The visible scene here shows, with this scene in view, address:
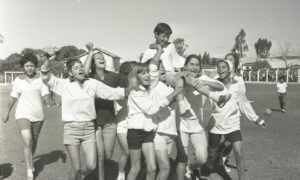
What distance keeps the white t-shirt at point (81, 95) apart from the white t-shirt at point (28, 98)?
1.30 m

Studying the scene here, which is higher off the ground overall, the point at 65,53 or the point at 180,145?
the point at 65,53

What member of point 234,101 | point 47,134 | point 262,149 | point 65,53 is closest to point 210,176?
point 234,101

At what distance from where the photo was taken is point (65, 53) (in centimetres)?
579

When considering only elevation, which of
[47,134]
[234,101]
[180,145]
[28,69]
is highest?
[28,69]

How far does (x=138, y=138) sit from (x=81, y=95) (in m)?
1.06

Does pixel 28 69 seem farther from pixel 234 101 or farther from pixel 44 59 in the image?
pixel 234 101

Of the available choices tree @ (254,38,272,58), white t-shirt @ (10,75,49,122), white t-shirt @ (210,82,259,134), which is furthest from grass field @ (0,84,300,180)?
tree @ (254,38,272,58)

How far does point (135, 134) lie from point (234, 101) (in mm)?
2103

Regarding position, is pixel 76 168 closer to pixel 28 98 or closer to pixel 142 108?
pixel 142 108

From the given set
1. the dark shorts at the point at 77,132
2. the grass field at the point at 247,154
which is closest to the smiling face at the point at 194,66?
the dark shorts at the point at 77,132

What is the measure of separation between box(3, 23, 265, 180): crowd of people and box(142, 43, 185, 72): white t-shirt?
0.01 metres

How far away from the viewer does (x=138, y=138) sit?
4887mm

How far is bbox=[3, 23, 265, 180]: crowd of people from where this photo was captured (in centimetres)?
493

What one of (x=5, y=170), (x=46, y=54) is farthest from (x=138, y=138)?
(x=5, y=170)
